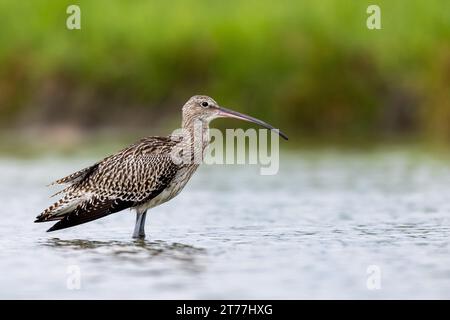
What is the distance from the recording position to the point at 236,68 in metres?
25.3

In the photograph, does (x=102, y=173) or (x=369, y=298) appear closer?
(x=369, y=298)

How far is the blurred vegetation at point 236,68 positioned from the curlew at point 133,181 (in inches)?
504

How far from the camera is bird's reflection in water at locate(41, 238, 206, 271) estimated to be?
31.3 feet

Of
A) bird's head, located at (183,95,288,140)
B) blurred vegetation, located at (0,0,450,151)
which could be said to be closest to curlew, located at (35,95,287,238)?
bird's head, located at (183,95,288,140)

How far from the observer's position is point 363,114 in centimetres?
2508

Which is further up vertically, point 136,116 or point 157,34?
point 157,34

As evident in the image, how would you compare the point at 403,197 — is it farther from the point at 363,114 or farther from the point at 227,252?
the point at 363,114

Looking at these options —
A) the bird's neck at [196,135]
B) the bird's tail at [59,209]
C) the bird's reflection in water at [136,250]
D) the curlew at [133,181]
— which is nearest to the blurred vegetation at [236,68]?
the bird's neck at [196,135]

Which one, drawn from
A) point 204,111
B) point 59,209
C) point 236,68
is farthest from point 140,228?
point 236,68

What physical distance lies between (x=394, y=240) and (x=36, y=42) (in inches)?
698

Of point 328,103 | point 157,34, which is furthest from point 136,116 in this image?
point 328,103

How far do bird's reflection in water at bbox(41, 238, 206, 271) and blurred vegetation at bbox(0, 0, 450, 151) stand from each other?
13.5m
